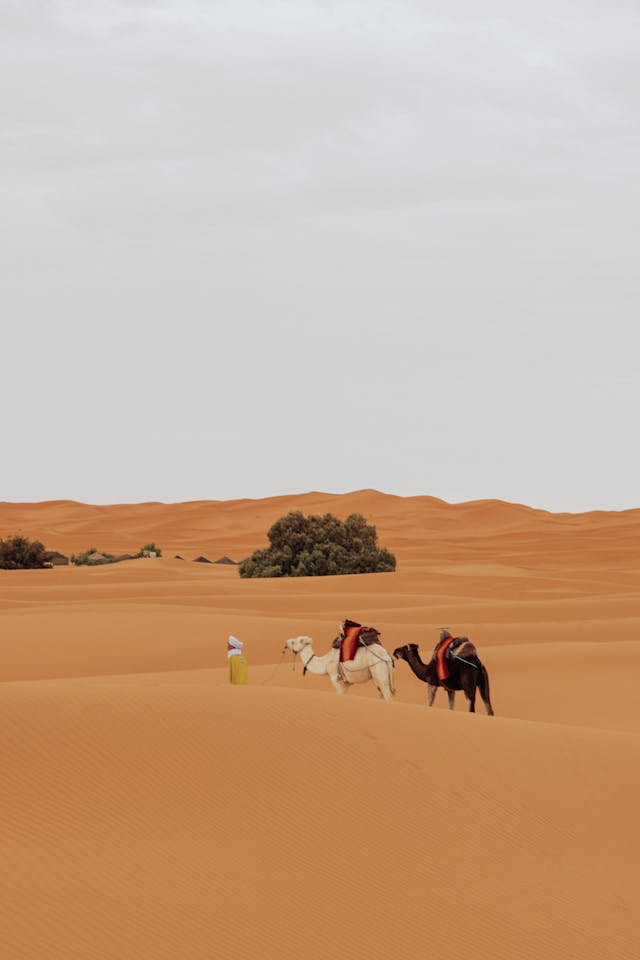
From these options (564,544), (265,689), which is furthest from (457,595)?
(564,544)

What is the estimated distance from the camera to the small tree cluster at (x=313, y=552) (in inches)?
1699

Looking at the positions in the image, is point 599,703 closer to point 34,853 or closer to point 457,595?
point 34,853

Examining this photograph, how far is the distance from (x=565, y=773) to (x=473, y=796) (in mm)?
1243

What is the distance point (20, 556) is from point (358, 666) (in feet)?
130

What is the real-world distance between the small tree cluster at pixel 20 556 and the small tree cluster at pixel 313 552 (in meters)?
11.3

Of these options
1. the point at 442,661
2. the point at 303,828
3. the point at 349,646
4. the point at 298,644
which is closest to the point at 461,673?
the point at 442,661

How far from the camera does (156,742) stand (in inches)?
378

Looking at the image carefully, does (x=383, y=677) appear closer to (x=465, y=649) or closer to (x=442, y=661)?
(x=442, y=661)

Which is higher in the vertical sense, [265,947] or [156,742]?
[156,742]

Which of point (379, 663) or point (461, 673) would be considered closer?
point (379, 663)

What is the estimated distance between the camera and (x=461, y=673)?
48.1 ft

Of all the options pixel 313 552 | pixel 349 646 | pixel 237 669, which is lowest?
pixel 237 669

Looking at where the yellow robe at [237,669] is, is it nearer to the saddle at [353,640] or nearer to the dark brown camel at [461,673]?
the saddle at [353,640]

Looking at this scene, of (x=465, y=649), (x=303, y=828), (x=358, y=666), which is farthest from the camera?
(x=465, y=649)
